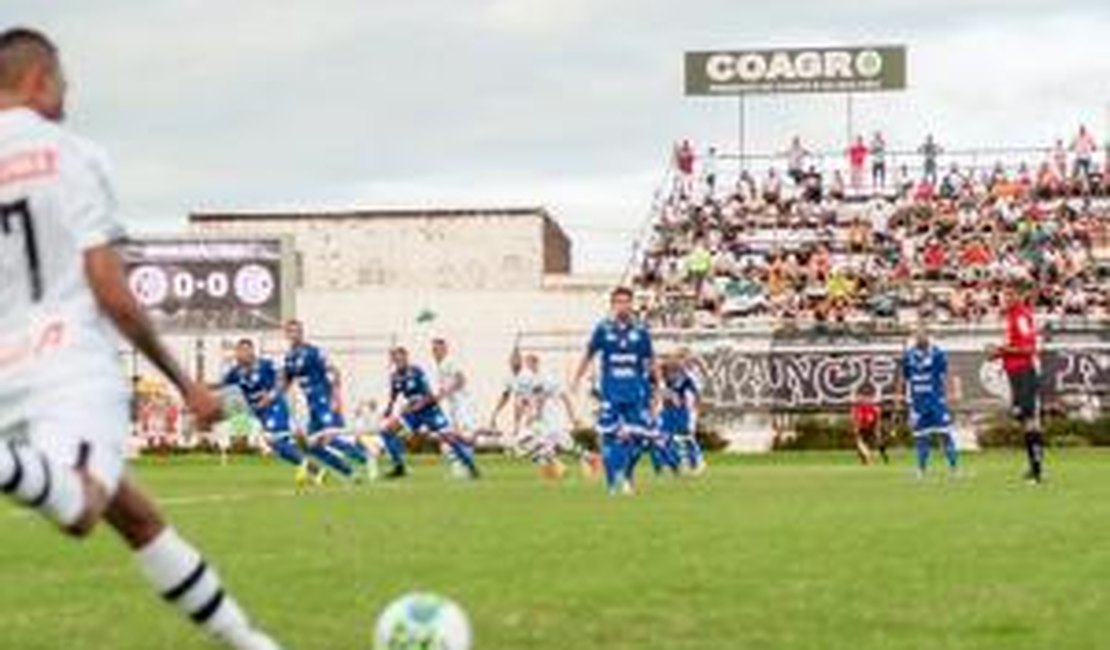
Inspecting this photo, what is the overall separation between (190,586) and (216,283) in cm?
5925

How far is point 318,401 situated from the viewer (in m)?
35.7

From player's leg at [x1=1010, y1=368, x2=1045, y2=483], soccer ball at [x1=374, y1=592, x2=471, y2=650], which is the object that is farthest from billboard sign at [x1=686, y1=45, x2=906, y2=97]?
soccer ball at [x1=374, y1=592, x2=471, y2=650]

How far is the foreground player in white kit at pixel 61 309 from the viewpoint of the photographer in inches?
295

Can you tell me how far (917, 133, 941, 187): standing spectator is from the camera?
70000mm

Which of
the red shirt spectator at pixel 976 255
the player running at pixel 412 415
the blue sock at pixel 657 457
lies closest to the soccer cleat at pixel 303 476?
the player running at pixel 412 415

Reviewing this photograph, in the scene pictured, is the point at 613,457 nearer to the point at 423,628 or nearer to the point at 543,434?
the point at 543,434

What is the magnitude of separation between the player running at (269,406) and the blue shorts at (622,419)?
721cm

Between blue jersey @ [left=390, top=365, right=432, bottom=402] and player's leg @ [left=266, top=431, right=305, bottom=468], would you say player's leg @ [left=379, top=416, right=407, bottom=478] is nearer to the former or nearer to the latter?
blue jersey @ [left=390, top=365, right=432, bottom=402]

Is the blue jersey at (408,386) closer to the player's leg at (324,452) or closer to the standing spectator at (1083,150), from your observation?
the player's leg at (324,452)

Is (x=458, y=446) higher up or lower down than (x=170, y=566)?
lower down

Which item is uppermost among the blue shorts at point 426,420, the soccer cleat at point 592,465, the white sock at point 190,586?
the white sock at point 190,586

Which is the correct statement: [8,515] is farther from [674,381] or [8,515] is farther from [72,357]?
[674,381]

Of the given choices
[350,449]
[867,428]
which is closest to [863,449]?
[867,428]

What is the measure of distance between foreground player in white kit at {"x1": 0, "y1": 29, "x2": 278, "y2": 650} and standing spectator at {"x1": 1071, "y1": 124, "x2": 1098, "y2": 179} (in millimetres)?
63457
